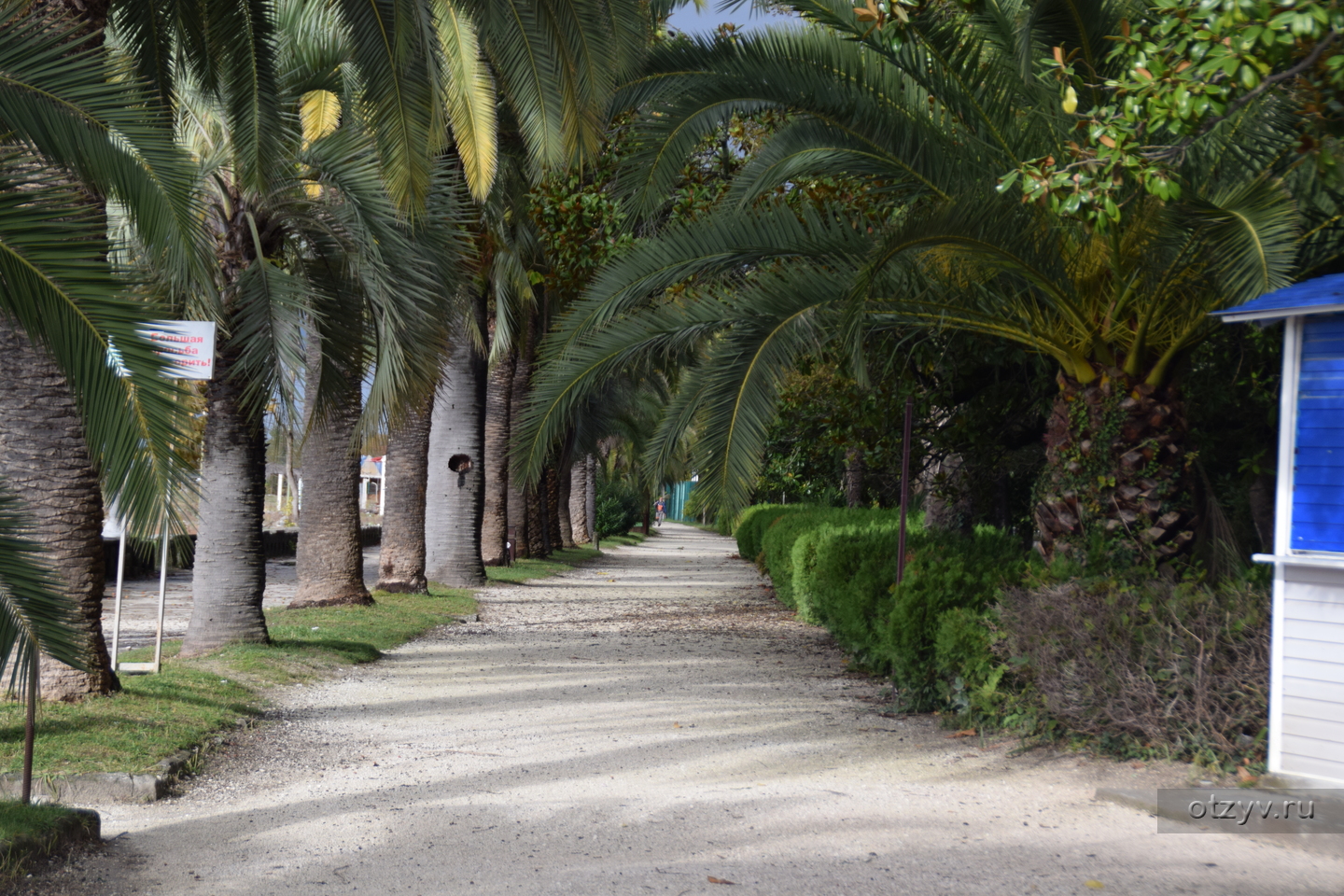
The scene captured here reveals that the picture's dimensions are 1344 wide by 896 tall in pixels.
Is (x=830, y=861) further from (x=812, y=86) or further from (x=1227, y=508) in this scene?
(x=1227, y=508)

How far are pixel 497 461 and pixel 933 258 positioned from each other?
14.8 m

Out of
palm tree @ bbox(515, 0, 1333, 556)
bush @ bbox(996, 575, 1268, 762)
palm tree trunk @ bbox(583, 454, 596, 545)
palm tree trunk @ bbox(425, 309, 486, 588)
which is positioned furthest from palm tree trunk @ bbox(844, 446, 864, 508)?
palm tree trunk @ bbox(583, 454, 596, 545)

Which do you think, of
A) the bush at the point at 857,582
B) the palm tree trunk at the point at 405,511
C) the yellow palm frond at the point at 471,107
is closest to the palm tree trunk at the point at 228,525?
the yellow palm frond at the point at 471,107

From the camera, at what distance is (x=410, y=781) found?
18.5 ft

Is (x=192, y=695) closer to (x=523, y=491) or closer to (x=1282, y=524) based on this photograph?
(x=1282, y=524)

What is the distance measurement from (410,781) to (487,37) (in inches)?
229

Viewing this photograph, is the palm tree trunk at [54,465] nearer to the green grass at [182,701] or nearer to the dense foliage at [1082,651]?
the green grass at [182,701]

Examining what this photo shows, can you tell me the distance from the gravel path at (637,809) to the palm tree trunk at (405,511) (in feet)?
19.7

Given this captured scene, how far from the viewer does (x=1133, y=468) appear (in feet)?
23.0

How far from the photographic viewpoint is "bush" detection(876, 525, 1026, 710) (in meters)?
7.39

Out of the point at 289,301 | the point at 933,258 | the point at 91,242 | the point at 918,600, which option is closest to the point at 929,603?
the point at 918,600

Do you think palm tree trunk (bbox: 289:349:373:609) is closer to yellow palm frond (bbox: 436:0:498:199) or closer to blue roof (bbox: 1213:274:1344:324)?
yellow palm frond (bbox: 436:0:498:199)

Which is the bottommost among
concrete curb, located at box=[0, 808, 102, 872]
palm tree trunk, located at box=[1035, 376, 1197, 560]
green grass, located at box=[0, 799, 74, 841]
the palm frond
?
concrete curb, located at box=[0, 808, 102, 872]

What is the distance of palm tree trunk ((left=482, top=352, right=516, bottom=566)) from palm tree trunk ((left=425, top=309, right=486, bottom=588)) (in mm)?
3634
